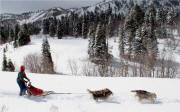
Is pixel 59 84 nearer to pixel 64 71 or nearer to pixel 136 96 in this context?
pixel 136 96

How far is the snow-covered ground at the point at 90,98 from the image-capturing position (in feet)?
20.9

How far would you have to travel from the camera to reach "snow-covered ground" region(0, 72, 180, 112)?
6.38 m

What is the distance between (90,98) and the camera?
7176mm

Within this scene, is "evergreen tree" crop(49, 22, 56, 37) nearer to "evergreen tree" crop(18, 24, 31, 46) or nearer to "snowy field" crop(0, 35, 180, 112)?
"evergreen tree" crop(18, 24, 31, 46)

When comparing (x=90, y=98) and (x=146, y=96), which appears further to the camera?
(x=90, y=98)

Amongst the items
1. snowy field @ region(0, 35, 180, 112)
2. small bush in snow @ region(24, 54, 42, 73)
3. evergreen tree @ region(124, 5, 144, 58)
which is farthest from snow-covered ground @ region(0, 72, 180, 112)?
evergreen tree @ region(124, 5, 144, 58)

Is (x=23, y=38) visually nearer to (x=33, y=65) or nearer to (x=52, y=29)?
(x=52, y=29)

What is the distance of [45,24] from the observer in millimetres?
80688

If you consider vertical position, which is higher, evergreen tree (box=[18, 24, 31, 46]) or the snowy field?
evergreen tree (box=[18, 24, 31, 46])

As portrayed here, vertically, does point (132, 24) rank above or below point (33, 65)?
above

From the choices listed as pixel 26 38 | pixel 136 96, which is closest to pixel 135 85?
pixel 136 96

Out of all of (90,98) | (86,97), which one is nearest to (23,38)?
(86,97)

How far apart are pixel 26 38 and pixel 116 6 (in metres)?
144

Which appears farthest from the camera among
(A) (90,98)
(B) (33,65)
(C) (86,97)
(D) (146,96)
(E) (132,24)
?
(E) (132,24)
